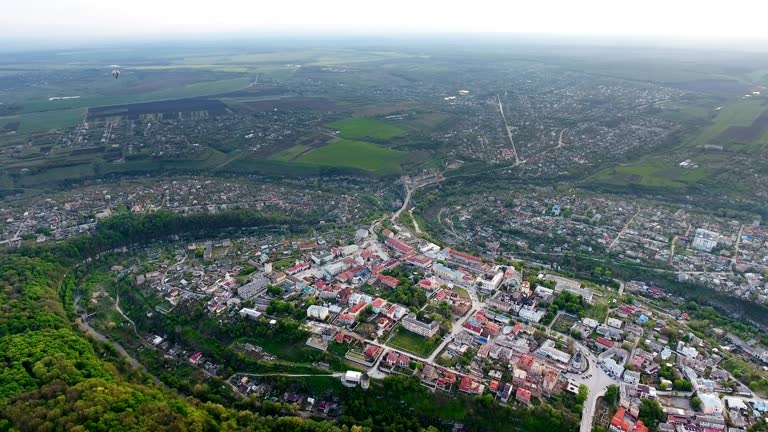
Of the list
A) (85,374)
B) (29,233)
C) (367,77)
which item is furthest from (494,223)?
(367,77)

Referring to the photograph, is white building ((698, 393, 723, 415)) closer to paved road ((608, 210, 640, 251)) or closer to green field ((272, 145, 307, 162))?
paved road ((608, 210, 640, 251))

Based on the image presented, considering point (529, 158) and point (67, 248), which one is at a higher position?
point (529, 158)

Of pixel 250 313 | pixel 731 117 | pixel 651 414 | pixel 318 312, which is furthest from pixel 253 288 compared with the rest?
pixel 731 117

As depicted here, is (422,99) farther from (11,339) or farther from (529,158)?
(11,339)

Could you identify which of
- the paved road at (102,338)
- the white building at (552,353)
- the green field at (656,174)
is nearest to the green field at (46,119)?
the paved road at (102,338)

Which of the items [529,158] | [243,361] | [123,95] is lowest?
[243,361]

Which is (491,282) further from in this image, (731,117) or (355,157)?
(731,117)

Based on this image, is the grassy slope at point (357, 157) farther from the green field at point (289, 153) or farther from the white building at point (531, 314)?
the white building at point (531, 314)
